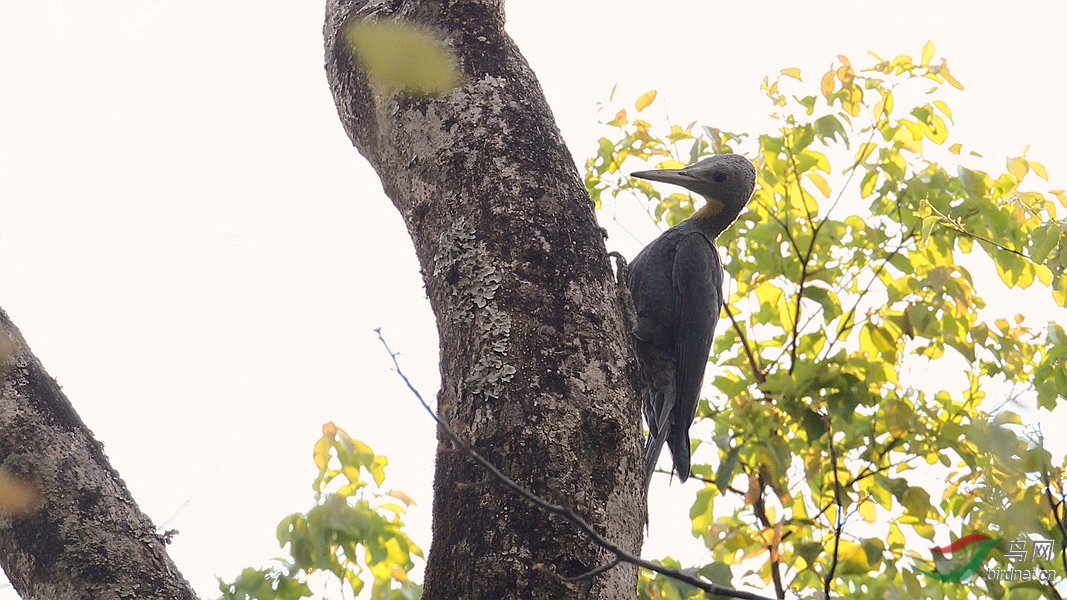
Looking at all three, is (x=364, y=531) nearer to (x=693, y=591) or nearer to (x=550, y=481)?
(x=693, y=591)

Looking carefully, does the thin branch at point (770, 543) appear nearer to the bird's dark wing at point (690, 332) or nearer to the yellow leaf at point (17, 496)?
the bird's dark wing at point (690, 332)

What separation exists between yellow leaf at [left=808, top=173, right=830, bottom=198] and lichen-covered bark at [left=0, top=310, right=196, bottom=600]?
2678mm

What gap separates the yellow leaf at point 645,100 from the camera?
3.83 m

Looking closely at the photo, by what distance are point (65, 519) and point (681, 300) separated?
216 centimetres

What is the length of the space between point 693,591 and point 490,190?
1.40m

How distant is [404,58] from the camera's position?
1937mm

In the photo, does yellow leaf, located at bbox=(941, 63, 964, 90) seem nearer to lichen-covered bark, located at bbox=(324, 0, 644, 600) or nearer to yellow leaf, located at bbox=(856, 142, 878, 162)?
yellow leaf, located at bbox=(856, 142, 878, 162)

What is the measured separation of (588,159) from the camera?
385cm

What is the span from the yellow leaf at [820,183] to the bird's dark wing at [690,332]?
0.55 meters

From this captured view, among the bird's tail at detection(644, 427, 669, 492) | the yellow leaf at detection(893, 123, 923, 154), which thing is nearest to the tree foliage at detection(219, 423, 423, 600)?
the bird's tail at detection(644, 427, 669, 492)

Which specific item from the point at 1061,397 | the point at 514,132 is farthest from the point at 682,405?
the point at 514,132

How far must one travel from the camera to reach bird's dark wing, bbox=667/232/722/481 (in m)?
3.24

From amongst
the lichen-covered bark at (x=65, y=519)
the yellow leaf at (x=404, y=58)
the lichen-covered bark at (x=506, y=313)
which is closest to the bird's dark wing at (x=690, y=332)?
the lichen-covered bark at (x=506, y=313)

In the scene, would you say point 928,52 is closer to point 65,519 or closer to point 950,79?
point 950,79
